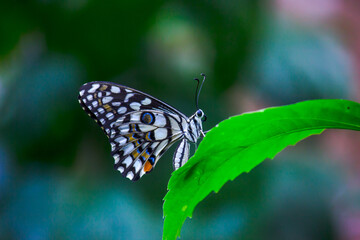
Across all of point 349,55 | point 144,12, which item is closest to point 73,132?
point 144,12

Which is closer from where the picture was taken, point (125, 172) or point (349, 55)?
point (125, 172)

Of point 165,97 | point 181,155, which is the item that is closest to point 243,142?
point 181,155

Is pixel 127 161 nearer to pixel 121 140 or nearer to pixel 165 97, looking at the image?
pixel 121 140

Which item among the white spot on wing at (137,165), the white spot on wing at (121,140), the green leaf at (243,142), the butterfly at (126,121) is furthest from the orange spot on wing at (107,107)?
the green leaf at (243,142)

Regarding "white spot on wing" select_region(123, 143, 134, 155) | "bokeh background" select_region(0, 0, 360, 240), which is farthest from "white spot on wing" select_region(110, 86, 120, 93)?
"bokeh background" select_region(0, 0, 360, 240)

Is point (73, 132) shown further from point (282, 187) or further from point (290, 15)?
point (290, 15)

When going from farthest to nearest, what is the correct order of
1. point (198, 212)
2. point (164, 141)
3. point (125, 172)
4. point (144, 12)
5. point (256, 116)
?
point (144, 12)
point (198, 212)
point (164, 141)
point (125, 172)
point (256, 116)

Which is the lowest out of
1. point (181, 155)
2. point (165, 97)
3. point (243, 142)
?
point (165, 97)

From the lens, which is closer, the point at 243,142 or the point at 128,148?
the point at 243,142
